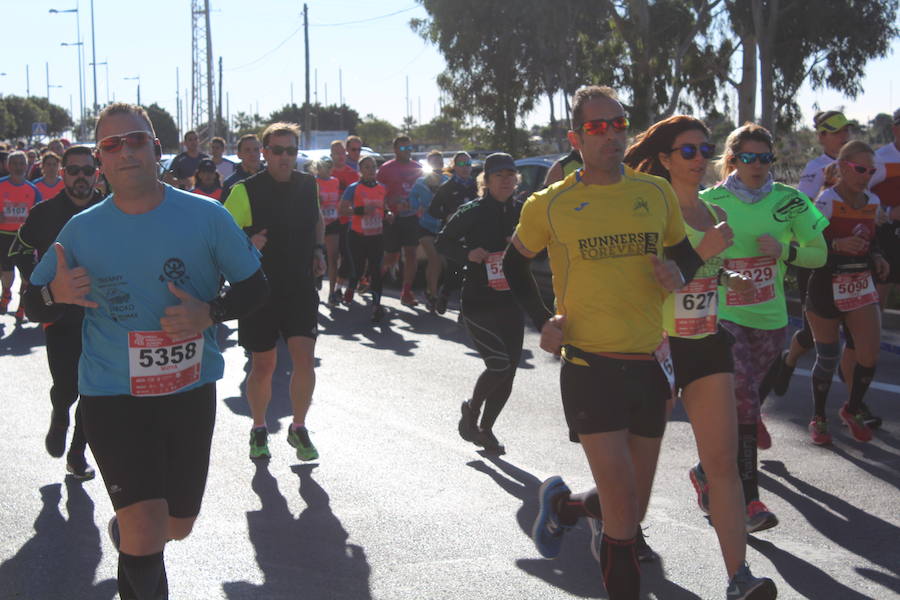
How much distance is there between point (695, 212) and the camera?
4.80 metres

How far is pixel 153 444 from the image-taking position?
12.4 ft

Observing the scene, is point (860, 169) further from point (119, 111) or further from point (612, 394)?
point (119, 111)

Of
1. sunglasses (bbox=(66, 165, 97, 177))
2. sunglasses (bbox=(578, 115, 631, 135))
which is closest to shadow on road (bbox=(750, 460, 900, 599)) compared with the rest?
sunglasses (bbox=(578, 115, 631, 135))

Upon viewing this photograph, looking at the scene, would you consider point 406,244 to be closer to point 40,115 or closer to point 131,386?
point 131,386

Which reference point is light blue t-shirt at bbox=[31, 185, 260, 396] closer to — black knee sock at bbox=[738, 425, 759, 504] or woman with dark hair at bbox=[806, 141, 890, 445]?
black knee sock at bbox=[738, 425, 759, 504]

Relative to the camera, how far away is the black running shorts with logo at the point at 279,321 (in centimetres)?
655

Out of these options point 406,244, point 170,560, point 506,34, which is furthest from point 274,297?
point 506,34

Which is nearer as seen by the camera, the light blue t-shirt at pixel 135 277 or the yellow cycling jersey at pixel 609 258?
the light blue t-shirt at pixel 135 277

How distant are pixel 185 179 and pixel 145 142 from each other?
11.7 metres

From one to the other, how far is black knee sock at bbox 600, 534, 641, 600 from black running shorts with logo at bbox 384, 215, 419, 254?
10.3 metres

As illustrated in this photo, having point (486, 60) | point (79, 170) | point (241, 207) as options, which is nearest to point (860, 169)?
point (241, 207)

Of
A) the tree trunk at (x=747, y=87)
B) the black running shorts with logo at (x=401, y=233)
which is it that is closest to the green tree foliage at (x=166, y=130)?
the tree trunk at (x=747, y=87)

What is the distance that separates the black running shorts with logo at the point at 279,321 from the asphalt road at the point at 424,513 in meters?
0.76

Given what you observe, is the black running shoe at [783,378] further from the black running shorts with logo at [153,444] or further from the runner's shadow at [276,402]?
the black running shorts with logo at [153,444]
